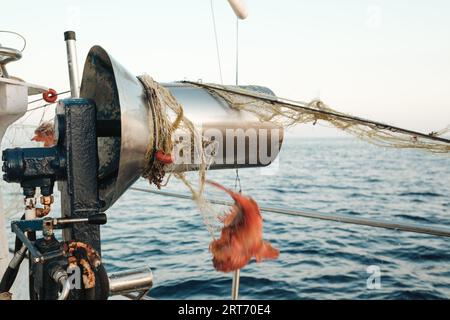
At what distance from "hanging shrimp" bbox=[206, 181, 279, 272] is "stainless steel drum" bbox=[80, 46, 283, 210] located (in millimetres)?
264

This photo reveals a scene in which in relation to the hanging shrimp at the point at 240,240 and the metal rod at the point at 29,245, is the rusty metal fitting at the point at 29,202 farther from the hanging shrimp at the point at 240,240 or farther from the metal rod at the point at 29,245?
the hanging shrimp at the point at 240,240

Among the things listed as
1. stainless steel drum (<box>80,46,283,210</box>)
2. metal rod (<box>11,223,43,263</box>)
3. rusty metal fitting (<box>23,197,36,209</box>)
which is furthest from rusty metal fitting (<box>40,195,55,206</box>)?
stainless steel drum (<box>80,46,283,210</box>)

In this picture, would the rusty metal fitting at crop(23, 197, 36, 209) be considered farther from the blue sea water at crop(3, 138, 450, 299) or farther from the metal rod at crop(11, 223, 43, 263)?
the blue sea water at crop(3, 138, 450, 299)

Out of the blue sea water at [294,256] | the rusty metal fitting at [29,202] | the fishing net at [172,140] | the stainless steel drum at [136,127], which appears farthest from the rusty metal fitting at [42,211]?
the blue sea water at [294,256]

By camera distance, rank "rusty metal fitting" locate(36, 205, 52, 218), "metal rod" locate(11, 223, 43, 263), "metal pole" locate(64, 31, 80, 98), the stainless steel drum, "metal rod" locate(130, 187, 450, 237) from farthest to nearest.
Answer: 1. "metal rod" locate(130, 187, 450, 237)
2. "metal pole" locate(64, 31, 80, 98)
3. "rusty metal fitting" locate(36, 205, 52, 218)
4. the stainless steel drum
5. "metal rod" locate(11, 223, 43, 263)

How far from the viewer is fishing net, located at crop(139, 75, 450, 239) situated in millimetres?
1985

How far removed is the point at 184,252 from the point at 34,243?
27.4 feet

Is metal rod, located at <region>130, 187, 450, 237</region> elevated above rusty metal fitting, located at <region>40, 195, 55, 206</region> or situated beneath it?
situated beneath

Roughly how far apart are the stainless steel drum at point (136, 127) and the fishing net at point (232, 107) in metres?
0.04

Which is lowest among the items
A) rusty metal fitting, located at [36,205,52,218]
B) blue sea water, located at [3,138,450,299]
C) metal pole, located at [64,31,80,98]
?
blue sea water, located at [3,138,450,299]

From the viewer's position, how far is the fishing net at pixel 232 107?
199 centimetres

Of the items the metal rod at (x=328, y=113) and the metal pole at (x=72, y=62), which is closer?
the metal rod at (x=328, y=113)
